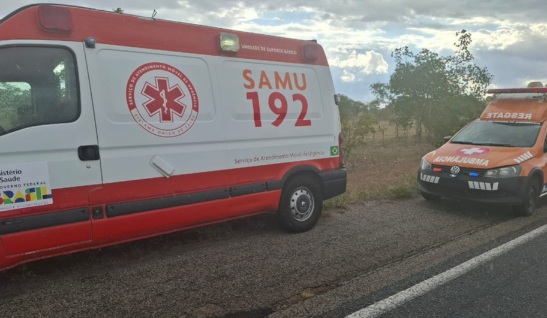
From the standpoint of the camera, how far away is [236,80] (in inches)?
204

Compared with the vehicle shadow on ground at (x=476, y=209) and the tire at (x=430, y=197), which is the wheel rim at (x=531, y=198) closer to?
the vehicle shadow on ground at (x=476, y=209)

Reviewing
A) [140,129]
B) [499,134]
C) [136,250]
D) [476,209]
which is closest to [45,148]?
[140,129]

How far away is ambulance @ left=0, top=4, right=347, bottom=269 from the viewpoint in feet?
12.4

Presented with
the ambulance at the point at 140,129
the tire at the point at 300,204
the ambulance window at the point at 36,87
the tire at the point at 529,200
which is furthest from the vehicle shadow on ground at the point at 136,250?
the tire at the point at 529,200

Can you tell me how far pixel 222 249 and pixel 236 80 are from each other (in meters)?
1.92

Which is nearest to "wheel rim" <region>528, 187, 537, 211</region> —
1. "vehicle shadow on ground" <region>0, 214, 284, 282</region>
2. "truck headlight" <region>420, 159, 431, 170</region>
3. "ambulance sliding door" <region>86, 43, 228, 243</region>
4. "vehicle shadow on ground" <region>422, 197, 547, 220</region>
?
"vehicle shadow on ground" <region>422, 197, 547, 220</region>

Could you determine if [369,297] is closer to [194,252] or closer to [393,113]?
[194,252]

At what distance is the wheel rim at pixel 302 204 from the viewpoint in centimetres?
581

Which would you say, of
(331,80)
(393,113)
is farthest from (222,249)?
(393,113)

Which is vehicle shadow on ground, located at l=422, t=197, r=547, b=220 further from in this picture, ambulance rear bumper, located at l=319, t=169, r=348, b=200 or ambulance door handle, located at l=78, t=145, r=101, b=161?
ambulance door handle, located at l=78, t=145, r=101, b=161

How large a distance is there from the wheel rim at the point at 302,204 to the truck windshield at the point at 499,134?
360 centimetres

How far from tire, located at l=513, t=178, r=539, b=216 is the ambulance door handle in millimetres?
5954

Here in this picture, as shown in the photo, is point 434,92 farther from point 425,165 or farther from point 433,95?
point 425,165

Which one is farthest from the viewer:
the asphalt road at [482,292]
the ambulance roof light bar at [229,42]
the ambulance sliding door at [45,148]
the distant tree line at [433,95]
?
the distant tree line at [433,95]
